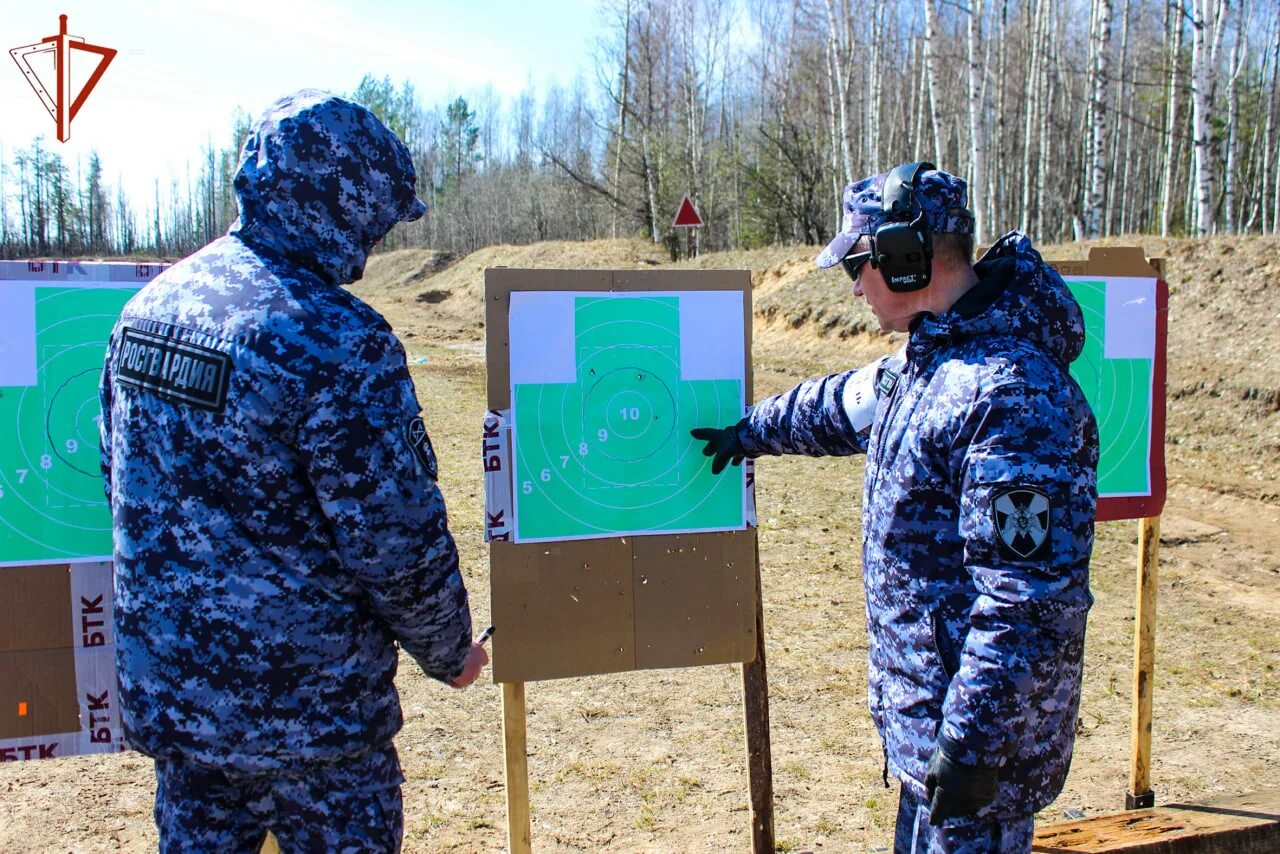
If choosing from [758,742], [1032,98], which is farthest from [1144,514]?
[1032,98]

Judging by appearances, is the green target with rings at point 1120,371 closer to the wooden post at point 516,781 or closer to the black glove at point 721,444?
the black glove at point 721,444

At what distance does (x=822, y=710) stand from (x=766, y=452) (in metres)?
1.90

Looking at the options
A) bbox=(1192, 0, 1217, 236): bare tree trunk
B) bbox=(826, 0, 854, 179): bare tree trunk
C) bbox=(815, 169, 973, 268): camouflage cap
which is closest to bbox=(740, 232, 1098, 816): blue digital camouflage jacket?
bbox=(815, 169, 973, 268): camouflage cap

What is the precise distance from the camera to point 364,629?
5.57ft

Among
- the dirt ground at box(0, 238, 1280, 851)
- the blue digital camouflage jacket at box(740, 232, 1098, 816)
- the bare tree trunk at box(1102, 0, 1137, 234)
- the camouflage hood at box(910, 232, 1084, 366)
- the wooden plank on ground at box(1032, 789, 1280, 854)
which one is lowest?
the dirt ground at box(0, 238, 1280, 851)

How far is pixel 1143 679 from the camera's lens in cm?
319

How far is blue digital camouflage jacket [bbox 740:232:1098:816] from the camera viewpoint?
163cm

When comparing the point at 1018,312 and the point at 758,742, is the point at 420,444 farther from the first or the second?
the point at 758,742

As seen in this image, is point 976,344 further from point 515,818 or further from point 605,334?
point 515,818

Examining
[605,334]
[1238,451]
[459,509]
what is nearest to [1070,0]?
[1238,451]

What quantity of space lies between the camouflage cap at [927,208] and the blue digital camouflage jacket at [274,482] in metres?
0.89

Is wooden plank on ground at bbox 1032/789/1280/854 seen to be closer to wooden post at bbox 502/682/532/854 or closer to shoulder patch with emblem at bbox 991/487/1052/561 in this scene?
wooden post at bbox 502/682/532/854

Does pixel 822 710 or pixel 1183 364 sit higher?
pixel 1183 364

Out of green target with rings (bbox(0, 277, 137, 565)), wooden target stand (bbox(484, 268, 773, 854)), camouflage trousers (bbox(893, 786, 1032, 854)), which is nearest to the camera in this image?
camouflage trousers (bbox(893, 786, 1032, 854))
